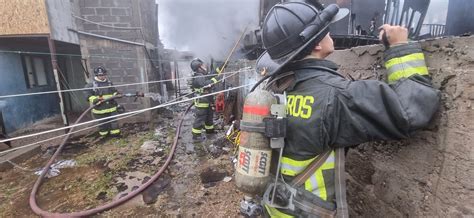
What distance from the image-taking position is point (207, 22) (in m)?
10.9

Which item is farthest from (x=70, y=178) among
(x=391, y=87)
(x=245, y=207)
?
(x=391, y=87)

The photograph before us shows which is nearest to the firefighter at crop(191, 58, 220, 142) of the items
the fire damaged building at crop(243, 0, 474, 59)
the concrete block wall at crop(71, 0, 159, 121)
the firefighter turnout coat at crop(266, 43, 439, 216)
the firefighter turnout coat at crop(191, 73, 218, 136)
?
the firefighter turnout coat at crop(191, 73, 218, 136)

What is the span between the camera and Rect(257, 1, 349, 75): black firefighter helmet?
4.38 feet

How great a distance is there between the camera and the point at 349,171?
82.2 inches

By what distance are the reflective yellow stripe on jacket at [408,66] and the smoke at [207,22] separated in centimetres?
798

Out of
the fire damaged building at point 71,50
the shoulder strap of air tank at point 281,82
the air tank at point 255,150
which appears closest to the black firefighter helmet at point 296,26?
the shoulder strap of air tank at point 281,82

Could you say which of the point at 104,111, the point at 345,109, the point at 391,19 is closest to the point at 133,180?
the point at 104,111

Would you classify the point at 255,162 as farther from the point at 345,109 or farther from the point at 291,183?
the point at 345,109

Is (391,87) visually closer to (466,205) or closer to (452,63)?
(452,63)

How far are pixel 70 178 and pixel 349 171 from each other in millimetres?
4645

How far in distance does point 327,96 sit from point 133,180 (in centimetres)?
407

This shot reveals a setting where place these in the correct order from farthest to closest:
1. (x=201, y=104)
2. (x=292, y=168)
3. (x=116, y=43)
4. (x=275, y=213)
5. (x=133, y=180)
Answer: (x=116, y=43)
(x=201, y=104)
(x=133, y=180)
(x=275, y=213)
(x=292, y=168)

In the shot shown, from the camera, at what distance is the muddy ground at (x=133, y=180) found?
3.57 meters

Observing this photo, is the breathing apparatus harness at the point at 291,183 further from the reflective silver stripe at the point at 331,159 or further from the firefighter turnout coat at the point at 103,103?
the firefighter turnout coat at the point at 103,103
